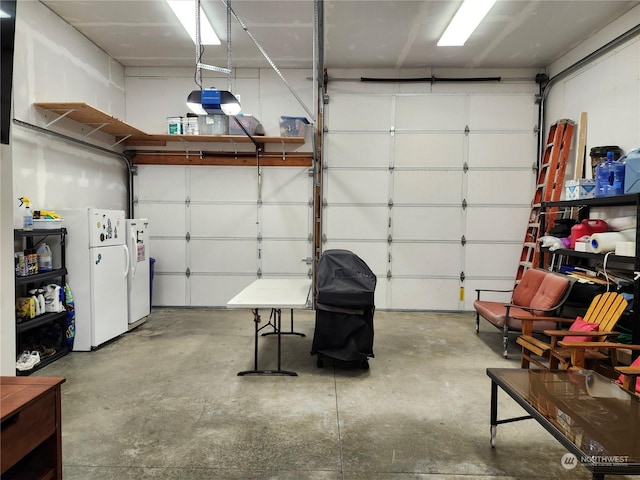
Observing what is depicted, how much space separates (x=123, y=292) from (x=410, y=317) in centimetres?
410

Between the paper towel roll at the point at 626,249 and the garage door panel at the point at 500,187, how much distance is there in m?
2.43

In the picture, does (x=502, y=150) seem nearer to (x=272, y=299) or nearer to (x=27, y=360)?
(x=272, y=299)

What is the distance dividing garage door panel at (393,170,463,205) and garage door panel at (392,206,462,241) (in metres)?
0.15

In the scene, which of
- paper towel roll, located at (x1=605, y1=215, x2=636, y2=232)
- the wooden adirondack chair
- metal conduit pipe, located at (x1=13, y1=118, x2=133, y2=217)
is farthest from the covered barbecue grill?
metal conduit pipe, located at (x1=13, y1=118, x2=133, y2=217)

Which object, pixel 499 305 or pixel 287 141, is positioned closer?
pixel 499 305

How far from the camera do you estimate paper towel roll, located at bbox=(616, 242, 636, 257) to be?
3.47 meters

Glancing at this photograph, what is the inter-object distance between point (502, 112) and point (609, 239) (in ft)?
9.55

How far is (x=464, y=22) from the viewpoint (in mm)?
4531

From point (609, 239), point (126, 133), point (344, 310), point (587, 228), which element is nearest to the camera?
point (344, 310)

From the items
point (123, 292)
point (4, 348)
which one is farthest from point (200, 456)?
point (123, 292)

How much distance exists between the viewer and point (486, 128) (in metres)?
5.93

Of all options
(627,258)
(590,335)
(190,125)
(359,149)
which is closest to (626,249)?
(627,258)

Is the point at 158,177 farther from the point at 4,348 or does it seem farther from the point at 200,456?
the point at 200,456

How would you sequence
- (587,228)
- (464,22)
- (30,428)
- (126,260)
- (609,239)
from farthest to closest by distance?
(126,260)
(464,22)
(587,228)
(609,239)
(30,428)
